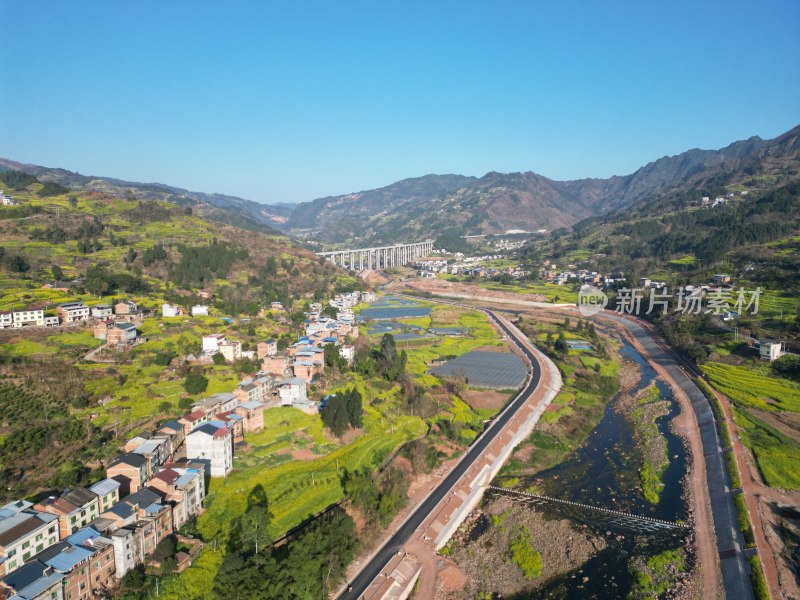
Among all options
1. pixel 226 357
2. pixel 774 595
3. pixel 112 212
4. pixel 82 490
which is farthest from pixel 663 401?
pixel 112 212

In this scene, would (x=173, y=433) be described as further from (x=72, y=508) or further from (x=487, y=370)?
(x=487, y=370)

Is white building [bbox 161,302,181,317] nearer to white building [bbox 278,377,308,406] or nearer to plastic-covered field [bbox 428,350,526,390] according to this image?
white building [bbox 278,377,308,406]

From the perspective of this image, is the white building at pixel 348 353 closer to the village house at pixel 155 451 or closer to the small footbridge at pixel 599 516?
the small footbridge at pixel 599 516

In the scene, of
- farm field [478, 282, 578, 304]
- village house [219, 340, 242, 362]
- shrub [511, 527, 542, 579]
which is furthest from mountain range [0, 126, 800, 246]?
shrub [511, 527, 542, 579]

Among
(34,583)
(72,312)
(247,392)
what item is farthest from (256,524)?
(72,312)

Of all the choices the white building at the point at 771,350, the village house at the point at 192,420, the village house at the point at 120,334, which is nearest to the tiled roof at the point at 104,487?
the village house at the point at 192,420
